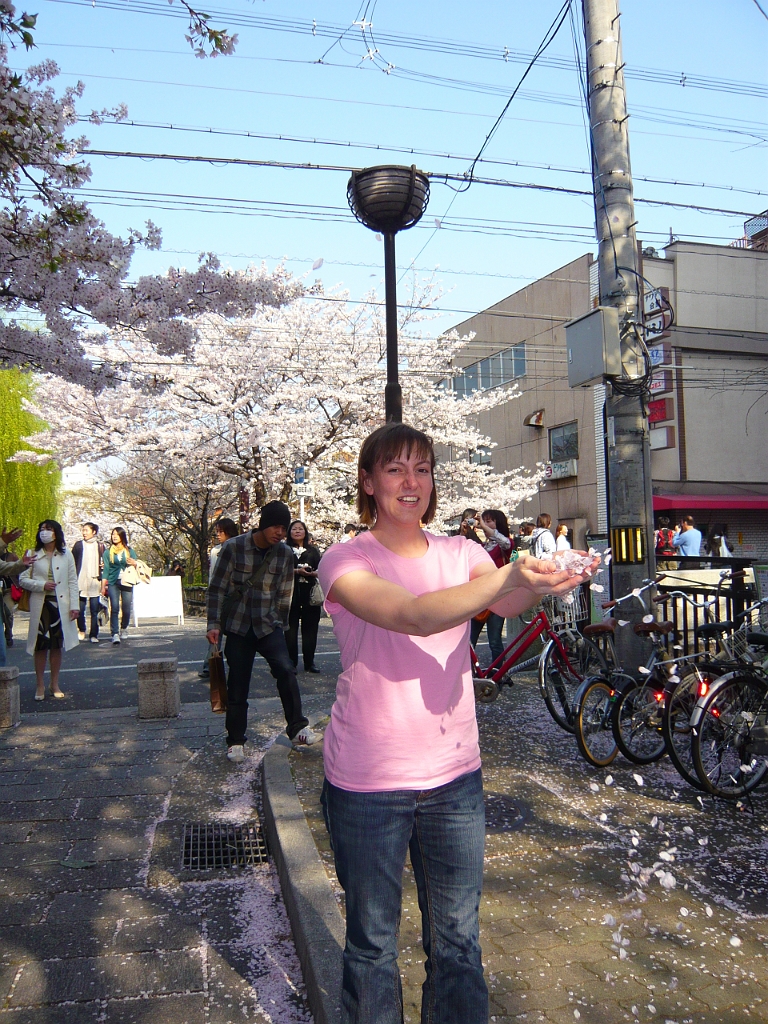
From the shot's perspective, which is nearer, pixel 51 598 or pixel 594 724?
pixel 594 724

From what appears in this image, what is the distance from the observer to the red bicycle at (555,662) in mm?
6668

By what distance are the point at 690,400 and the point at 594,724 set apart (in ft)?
80.6

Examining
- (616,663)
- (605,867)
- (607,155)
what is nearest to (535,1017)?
(605,867)

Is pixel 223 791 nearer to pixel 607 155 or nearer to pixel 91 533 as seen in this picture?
pixel 607 155

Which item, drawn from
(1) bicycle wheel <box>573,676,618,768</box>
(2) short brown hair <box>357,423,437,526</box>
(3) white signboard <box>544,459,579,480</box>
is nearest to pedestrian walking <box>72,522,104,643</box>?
(1) bicycle wheel <box>573,676,618,768</box>

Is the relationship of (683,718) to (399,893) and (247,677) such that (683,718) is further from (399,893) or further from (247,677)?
(399,893)

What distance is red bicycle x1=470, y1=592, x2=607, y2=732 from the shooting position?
6.67 meters

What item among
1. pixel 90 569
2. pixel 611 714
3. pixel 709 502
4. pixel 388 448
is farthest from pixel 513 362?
pixel 388 448

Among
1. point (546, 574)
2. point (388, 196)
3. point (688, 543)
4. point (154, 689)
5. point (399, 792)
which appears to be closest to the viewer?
point (546, 574)

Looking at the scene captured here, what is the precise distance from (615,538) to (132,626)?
13.2 metres

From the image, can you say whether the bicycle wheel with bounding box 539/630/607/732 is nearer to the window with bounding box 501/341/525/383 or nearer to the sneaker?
the sneaker

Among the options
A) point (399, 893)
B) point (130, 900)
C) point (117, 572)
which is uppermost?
point (117, 572)

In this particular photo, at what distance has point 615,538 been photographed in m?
6.51

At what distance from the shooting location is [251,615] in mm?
6133
